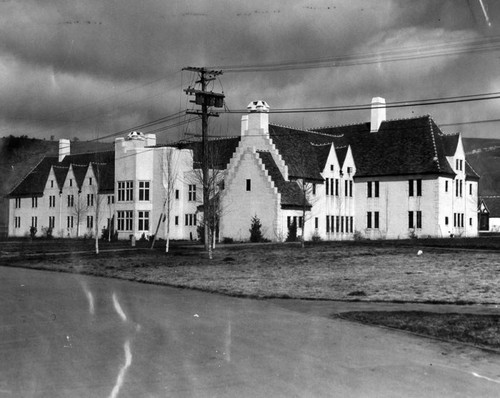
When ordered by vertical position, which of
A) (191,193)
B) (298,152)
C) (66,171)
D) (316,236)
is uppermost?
(298,152)

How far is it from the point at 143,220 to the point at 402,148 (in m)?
25.2

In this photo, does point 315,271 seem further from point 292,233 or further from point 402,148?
point 402,148

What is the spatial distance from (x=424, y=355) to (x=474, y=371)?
3.43ft

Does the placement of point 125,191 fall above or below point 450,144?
below

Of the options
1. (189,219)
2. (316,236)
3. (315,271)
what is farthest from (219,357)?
(189,219)

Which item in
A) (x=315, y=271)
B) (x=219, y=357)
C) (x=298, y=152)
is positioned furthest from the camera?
(x=298, y=152)

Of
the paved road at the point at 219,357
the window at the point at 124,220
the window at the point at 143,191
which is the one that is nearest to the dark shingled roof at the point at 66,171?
the window at the point at 124,220

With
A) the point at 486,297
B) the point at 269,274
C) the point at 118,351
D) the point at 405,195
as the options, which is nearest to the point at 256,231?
the point at 405,195

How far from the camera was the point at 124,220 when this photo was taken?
64125mm

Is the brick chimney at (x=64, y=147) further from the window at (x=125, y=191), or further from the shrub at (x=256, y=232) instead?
the shrub at (x=256, y=232)

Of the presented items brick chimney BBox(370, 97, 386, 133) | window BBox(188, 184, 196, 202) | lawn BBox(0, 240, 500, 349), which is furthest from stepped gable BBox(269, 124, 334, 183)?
lawn BBox(0, 240, 500, 349)

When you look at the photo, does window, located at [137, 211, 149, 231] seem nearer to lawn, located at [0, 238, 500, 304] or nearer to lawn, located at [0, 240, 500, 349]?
lawn, located at [0, 238, 500, 304]

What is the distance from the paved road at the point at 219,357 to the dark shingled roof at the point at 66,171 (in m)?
55.8

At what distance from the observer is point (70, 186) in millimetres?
73812
